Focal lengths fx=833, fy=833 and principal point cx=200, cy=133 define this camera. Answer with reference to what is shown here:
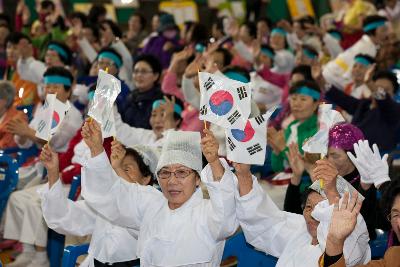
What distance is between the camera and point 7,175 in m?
5.26

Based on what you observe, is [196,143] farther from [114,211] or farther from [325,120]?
[325,120]

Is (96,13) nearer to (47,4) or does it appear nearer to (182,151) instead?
(47,4)

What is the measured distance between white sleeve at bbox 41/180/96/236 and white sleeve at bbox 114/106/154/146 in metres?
1.60

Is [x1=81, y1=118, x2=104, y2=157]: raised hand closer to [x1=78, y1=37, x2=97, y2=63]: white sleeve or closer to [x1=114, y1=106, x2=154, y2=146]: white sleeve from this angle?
[x1=114, y1=106, x2=154, y2=146]: white sleeve

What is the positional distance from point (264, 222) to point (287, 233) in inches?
4.5

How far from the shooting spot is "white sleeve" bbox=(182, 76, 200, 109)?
21.4 feet

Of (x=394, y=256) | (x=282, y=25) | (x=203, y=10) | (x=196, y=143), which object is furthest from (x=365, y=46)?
(x=203, y=10)

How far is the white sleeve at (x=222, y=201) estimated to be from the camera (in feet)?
11.3

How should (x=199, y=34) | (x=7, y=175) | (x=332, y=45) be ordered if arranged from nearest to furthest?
(x=7, y=175) < (x=332, y=45) < (x=199, y=34)

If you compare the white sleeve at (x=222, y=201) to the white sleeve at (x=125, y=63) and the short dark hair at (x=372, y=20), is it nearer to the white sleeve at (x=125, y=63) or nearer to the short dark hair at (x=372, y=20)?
the white sleeve at (x=125, y=63)

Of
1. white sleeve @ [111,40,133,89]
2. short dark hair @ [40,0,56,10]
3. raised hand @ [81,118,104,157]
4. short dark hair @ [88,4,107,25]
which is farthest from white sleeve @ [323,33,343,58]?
raised hand @ [81,118,104,157]

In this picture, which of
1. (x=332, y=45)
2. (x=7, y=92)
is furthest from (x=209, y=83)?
(x=332, y=45)

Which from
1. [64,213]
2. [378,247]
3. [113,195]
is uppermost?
[113,195]

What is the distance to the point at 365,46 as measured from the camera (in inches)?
319
